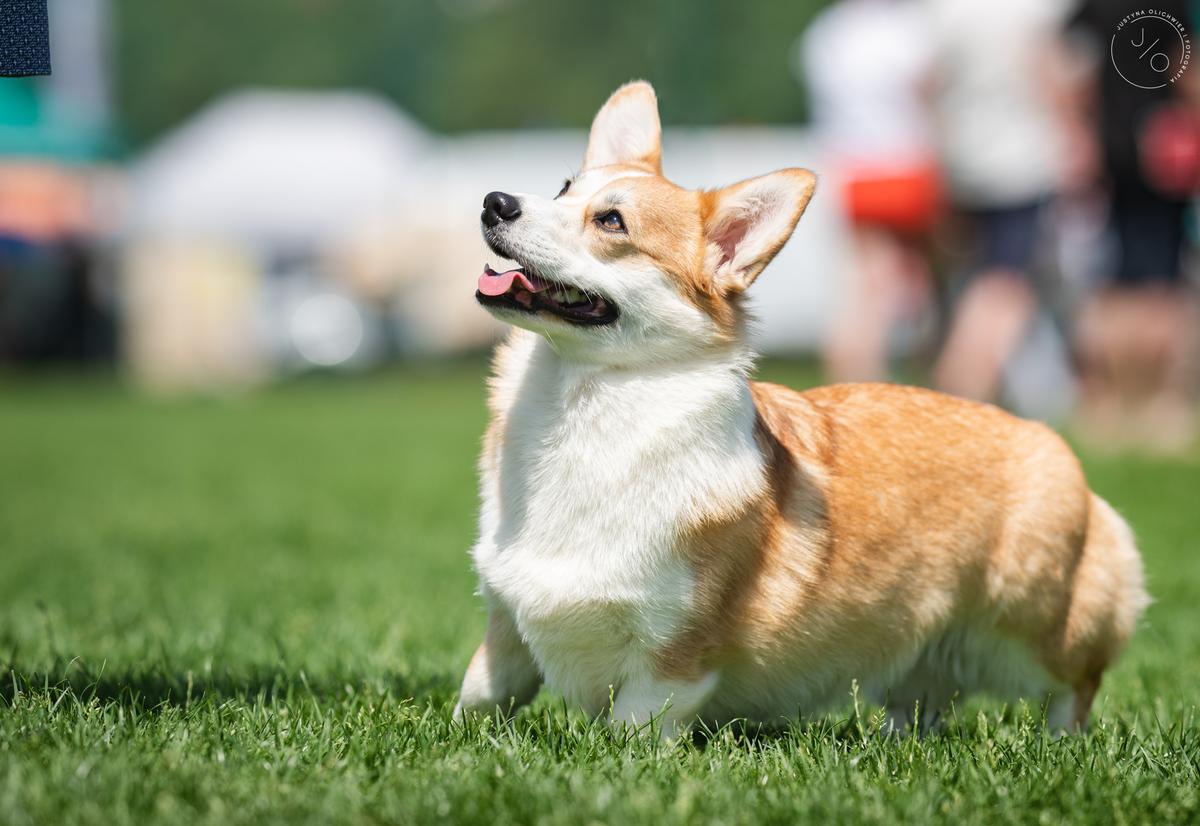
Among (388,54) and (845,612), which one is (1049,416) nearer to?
(845,612)

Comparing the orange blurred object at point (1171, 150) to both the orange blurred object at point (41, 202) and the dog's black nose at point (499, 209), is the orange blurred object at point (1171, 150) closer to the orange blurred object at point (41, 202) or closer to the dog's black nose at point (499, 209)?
the dog's black nose at point (499, 209)

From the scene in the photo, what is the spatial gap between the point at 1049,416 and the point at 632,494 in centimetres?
903

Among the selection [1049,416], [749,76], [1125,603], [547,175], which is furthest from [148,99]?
[1125,603]

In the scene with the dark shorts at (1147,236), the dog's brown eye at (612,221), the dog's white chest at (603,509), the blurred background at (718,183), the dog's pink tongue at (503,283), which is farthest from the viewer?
the dark shorts at (1147,236)

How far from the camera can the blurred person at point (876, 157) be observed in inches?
307

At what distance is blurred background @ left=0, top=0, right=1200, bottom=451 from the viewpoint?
6.97 metres

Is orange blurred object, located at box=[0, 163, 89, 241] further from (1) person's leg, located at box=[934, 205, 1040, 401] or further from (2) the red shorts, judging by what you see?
(1) person's leg, located at box=[934, 205, 1040, 401]

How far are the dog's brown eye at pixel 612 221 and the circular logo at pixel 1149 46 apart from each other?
14.3 feet

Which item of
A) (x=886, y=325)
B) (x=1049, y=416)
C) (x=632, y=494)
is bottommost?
(x=1049, y=416)

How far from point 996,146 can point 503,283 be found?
479 cm

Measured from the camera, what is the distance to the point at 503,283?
278cm

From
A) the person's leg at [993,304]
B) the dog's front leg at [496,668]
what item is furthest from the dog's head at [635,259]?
the person's leg at [993,304]

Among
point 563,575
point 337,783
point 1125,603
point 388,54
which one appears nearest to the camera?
point 337,783

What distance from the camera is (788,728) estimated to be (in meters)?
2.92
